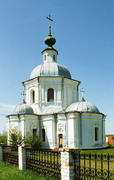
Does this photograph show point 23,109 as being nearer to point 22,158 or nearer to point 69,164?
point 22,158

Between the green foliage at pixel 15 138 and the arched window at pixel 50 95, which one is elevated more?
the arched window at pixel 50 95

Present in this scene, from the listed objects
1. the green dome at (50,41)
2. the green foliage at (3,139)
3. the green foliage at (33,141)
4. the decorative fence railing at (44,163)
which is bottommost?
the green foliage at (3,139)

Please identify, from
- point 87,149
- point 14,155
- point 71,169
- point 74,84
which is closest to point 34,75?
point 74,84

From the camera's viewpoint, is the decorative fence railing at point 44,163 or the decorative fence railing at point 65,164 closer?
the decorative fence railing at point 65,164

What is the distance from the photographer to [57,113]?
69.4 ft

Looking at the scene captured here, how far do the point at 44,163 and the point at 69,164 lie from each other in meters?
2.02

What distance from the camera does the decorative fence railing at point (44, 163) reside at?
751cm

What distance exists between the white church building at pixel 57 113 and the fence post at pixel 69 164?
13.3 metres

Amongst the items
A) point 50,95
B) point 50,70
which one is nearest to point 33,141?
point 50,95

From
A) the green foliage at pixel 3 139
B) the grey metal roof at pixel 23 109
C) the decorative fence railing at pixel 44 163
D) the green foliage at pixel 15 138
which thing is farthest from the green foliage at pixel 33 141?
the decorative fence railing at pixel 44 163

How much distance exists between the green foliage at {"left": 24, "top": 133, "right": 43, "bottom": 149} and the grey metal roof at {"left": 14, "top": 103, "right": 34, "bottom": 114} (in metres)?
2.79

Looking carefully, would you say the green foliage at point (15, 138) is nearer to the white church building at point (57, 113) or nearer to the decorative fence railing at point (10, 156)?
the white church building at point (57, 113)

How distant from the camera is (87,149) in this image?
2014cm

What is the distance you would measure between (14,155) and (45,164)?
10.4 feet
